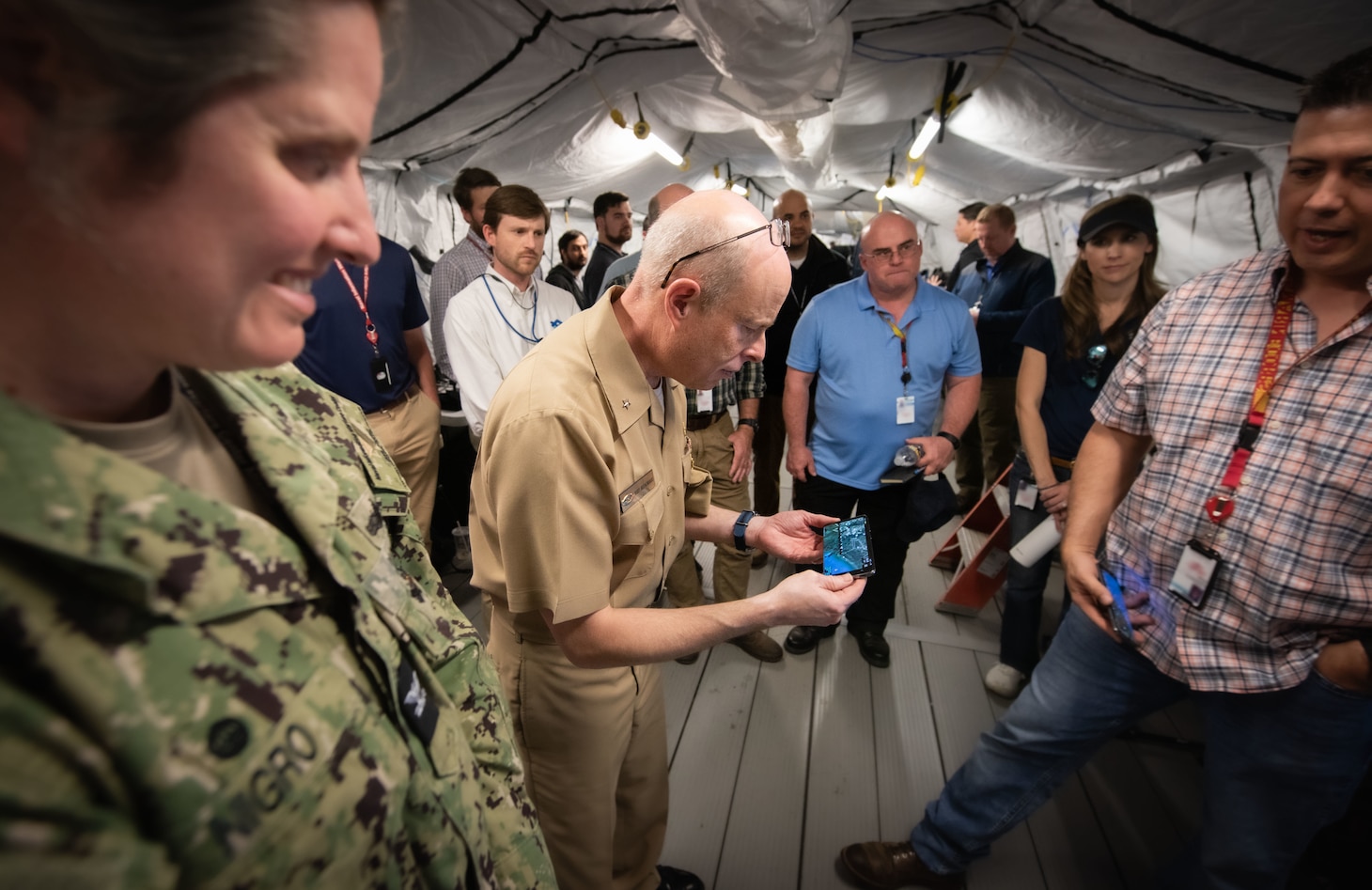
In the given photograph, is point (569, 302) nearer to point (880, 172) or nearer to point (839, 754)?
point (839, 754)

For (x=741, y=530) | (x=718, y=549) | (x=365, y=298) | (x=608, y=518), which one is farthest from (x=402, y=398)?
(x=608, y=518)

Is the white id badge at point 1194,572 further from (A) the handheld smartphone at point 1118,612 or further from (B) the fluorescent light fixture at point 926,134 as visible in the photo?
(B) the fluorescent light fixture at point 926,134

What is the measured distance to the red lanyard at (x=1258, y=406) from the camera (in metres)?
1.17

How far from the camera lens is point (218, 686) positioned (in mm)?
454

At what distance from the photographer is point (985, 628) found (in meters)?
2.98

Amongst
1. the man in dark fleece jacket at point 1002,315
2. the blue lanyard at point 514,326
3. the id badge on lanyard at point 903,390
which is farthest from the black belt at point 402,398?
the man in dark fleece jacket at point 1002,315

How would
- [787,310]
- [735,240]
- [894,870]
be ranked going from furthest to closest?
[787,310]
[894,870]
[735,240]

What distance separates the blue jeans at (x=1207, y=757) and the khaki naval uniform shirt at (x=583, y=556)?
94cm

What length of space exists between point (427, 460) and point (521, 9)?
232cm

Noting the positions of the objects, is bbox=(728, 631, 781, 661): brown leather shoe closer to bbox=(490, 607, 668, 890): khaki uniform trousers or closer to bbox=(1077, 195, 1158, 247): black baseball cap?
bbox=(490, 607, 668, 890): khaki uniform trousers

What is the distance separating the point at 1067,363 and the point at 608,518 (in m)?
2.20

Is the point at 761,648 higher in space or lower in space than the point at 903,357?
lower

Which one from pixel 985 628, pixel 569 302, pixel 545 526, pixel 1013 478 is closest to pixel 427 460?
pixel 569 302

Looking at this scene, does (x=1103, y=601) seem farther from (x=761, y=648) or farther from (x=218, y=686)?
(x=218, y=686)
